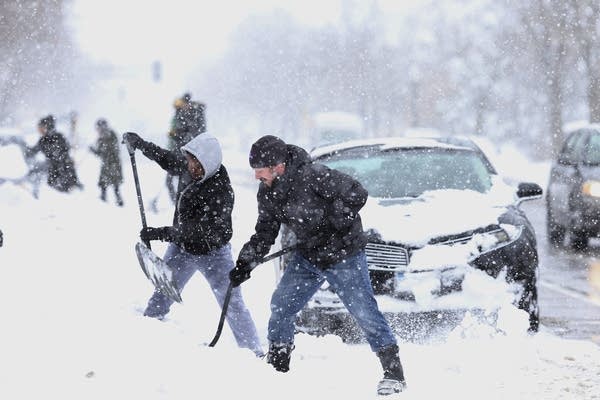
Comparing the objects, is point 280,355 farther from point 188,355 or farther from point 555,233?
point 555,233

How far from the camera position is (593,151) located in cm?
1270

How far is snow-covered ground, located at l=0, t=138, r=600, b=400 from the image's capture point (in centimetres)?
454

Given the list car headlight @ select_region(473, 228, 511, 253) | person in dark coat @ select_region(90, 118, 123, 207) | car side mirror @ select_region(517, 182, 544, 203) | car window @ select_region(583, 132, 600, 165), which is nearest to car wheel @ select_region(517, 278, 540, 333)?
car headlight @ select_region(473, 228, 511, 253)

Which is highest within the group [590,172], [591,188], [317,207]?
[317,207]

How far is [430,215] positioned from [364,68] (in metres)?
51.7

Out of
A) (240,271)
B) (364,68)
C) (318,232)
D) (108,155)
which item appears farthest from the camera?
(364,68)

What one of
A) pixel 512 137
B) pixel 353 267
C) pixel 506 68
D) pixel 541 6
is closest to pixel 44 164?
pixel 353 267

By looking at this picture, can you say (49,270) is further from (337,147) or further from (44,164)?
(44,164)

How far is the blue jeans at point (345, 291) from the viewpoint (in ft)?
17.1

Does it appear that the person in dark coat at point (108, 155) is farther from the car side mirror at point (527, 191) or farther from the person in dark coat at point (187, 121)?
the car side mirror at point (527, 191)

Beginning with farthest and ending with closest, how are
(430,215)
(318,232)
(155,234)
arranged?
1. (430,215)
2. (155,234)
3. (318,232)

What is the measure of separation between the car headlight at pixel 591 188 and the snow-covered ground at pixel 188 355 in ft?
16.4

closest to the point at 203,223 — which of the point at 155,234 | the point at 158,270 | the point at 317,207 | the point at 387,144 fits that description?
the point at 155,234

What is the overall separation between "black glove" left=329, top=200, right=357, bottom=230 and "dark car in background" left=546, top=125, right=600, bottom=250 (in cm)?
765
